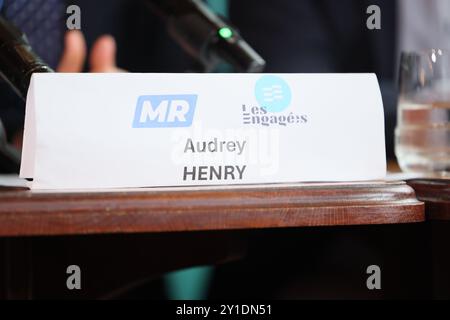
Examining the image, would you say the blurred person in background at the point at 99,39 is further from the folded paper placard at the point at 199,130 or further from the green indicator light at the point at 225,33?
the folded paper placard at the point at 199,130

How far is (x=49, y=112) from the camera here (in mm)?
568

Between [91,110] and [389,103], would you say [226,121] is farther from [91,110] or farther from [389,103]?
[389,103]

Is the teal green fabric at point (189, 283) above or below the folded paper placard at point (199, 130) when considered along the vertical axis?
below

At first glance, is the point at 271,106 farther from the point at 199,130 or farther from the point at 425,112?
the point at 425,112

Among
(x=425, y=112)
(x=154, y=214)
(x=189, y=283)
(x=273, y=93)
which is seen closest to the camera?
(x=154, y=214)

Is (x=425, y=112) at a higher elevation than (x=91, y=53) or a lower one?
lower

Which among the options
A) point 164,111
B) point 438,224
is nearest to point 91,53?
point 164,111

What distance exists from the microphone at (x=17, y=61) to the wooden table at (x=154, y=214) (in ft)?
0.46

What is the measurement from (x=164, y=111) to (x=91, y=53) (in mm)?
826

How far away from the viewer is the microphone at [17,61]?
0.64m

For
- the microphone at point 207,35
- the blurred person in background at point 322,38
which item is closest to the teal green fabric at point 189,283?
the blurred person in background at point 322,38

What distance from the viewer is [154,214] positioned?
0.52 m

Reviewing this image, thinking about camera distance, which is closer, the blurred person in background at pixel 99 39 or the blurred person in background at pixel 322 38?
the blurred person in background at pixel 99 39
